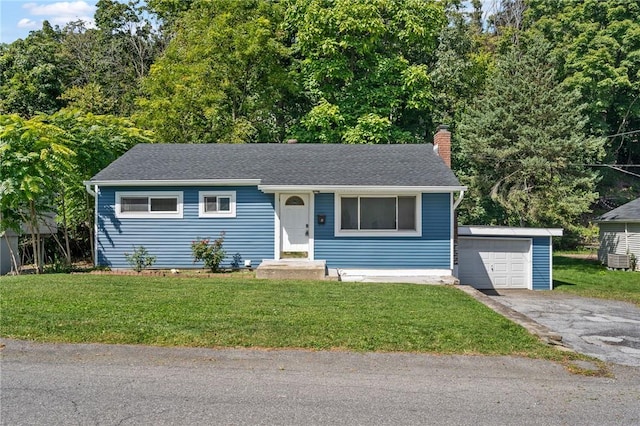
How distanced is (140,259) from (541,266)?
13.4 m

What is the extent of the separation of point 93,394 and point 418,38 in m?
26.5

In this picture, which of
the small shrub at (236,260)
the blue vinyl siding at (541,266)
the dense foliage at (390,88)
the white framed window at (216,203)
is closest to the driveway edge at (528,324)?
the small shrub at (236,260)

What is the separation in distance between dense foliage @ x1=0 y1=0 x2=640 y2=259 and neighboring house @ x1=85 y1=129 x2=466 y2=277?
19.6 ft

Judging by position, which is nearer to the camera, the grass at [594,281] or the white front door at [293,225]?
the white front door at [293,225]

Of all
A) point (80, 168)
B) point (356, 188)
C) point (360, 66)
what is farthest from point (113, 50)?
point (356, 188)

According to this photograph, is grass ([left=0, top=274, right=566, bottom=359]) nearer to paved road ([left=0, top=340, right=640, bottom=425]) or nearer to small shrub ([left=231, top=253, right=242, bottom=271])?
paved road ([left=0, top=340, right=640, bottom=425])

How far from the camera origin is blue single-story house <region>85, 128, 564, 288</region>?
15148mm

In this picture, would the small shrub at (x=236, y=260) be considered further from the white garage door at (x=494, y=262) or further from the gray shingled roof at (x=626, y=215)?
the gray shingled roof at (x=626, y=215)

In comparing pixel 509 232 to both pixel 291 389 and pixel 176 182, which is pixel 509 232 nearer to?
pixel 176 182

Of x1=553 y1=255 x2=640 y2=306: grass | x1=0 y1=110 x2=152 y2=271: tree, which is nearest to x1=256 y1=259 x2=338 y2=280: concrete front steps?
x1=0 y1=110 x2=152 y2=271: tree

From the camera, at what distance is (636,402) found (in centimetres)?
577

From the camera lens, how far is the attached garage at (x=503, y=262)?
1892 cm

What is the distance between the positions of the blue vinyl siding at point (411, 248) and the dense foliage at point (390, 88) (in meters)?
10.4

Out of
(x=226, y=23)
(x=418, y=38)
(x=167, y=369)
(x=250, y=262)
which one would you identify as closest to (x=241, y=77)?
(x=226, y=23)
